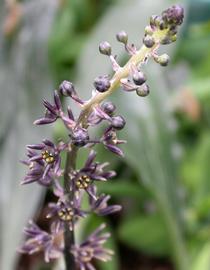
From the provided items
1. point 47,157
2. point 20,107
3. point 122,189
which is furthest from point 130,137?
point 47,157

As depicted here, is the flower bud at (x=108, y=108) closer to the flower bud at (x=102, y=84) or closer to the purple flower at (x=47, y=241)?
the flower bud at (x=102, y=84)

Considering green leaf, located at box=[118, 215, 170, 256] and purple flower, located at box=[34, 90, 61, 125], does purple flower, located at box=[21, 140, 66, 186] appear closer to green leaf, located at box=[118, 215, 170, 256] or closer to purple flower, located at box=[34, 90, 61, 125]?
purple flower, located at box=[34, 90, 61, 125]

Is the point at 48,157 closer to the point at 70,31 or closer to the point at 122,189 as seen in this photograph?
the point at 122,189

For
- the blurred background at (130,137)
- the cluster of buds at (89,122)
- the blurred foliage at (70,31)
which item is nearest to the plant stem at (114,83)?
the cluster of buds at (89,122)

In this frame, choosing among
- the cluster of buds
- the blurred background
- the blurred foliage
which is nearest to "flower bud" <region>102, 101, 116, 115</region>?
the cluster of buds

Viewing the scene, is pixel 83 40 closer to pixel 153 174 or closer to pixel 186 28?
pixel 186 28

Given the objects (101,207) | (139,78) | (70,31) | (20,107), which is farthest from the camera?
(70,31)

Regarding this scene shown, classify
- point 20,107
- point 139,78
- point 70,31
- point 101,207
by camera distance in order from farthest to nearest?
point 70,31 < point 20,107 < point 101,207 < point 139,78
